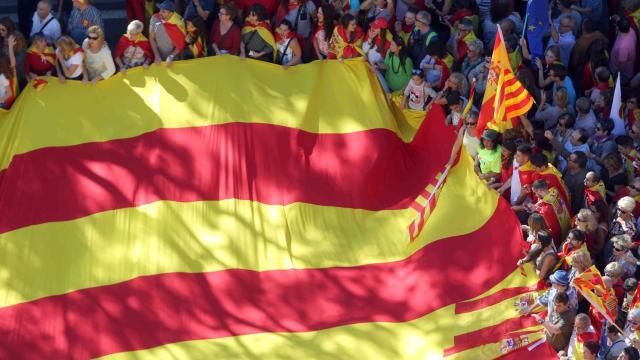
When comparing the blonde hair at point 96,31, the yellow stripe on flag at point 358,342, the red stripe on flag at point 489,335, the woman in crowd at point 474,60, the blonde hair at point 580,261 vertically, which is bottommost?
the yellow stripe on flag at point 358,342

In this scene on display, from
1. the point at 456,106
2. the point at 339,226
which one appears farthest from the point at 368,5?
the point at 339,226

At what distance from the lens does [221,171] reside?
48.1 feet

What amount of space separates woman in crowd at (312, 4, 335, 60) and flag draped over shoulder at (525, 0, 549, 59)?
208 centimetres

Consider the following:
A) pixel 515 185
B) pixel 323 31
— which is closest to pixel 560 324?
pixel 515 185

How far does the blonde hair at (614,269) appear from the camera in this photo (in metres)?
12.8

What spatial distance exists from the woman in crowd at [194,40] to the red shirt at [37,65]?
1389 millimetres

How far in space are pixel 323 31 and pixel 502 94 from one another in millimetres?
2717

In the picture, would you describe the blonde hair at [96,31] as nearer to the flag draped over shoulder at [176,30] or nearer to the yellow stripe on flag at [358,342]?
the flag draped over shoulder at [176,30]

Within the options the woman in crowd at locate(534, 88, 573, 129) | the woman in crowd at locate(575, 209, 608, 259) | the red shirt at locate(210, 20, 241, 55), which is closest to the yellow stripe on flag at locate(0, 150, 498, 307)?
the woman in crowd at locate(575, 209, 608, 259)

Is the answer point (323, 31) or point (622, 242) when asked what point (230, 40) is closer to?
point (323, 31)

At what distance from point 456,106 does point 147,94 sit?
3.11 meters

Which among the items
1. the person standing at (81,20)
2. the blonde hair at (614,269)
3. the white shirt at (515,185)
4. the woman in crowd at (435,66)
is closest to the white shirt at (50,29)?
the person standing at (81,20)

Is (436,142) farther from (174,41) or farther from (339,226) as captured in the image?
(174,41)

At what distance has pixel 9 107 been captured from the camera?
15.2 meters
